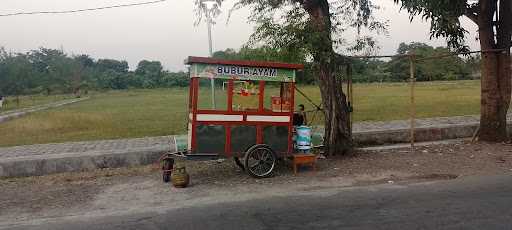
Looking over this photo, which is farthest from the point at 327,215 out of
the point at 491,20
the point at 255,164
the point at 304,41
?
the point at 491,20

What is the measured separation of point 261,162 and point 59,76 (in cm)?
7206

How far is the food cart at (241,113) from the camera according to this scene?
25.9 ft

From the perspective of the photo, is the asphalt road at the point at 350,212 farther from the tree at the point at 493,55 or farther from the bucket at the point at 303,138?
the tree at the point at 493,55

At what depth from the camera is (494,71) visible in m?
10.7

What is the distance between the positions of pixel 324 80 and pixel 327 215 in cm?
435

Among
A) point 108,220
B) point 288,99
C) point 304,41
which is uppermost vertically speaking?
point 304,41

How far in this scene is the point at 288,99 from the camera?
8.35m

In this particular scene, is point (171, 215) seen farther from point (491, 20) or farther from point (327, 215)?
point (491, 20)

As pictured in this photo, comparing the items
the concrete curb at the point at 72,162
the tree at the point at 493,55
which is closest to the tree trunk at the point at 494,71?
the tree at the point at 493,55

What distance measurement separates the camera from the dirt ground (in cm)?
695

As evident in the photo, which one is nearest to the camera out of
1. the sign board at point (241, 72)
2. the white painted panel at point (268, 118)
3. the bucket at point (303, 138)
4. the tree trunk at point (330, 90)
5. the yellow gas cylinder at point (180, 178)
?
the yellow gas cylinder at point (180, 178)

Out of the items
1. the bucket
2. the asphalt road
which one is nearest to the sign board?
the bucket

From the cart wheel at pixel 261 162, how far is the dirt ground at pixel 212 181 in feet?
0.55

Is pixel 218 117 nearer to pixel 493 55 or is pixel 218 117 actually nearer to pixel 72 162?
pixel 72 162
